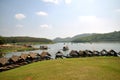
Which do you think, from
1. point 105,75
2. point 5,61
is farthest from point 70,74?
point 5,61

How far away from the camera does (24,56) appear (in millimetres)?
60188

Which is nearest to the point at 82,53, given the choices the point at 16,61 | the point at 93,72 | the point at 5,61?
the point at 16,61

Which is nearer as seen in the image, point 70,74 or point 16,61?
point 70,74

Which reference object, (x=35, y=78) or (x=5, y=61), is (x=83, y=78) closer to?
(x=35, y=78)

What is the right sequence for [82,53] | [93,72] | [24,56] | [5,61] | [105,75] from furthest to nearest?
1. [82,53]
2. [24,56]
3. [5,61]
4. [93,72]
5. [105,75]

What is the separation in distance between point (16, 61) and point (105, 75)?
128 ft

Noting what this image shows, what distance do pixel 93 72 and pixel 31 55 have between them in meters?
40.7

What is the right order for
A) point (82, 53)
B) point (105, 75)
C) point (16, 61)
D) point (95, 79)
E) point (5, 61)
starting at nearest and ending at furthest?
point (95, 79) → point (105, 75) → point (5, 61) → point (16, 61) → point (82, 53)

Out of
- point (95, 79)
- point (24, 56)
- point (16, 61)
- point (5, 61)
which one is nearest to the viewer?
point (95, 79)

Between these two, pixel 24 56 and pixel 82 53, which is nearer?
pixel 24 56

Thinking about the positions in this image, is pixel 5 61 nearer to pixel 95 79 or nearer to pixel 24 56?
pixel 24 56

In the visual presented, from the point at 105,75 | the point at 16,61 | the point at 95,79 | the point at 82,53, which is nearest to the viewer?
the point at 95,79

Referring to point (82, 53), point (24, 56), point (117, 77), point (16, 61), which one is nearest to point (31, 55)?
point (24, 56)

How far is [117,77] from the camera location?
25.1 meters
